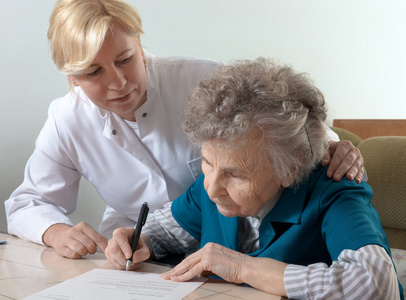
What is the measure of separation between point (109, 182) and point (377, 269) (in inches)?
41.1

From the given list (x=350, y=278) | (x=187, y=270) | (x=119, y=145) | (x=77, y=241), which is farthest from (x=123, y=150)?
(x=350, y=278)

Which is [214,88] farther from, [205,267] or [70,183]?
[70,183]

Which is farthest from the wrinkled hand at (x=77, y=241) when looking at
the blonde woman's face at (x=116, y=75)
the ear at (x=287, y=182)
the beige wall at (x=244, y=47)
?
the beige wall at (x=244, y=47)

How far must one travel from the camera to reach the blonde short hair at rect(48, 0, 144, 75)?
1.30 m

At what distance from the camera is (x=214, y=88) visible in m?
1.07

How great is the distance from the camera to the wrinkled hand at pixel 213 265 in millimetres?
981

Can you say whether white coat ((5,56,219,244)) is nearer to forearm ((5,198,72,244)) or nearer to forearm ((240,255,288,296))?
forearm ((5,198,72,244))

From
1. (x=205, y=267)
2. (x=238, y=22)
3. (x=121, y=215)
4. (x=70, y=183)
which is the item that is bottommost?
(x=121, y=215)

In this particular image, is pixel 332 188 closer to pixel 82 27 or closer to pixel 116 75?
pixel 116 75

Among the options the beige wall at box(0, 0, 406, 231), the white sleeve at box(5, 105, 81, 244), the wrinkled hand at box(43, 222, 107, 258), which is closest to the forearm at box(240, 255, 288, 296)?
the wrinkled hand at box(43, 222, 107, 258)

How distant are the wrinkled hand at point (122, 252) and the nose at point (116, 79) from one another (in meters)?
0.44

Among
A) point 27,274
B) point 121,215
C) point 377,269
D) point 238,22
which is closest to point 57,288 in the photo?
point 27,274

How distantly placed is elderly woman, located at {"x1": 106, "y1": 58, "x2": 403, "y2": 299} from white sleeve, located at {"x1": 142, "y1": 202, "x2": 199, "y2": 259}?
0.20 m

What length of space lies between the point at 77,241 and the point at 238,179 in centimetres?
49
